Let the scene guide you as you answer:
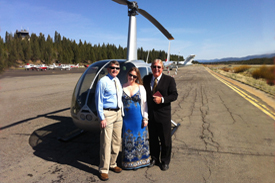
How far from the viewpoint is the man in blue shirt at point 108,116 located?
2.98 meters

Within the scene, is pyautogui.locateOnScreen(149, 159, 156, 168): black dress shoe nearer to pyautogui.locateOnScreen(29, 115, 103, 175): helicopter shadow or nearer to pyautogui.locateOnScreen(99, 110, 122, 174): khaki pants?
pyautogui.locateOnScreen(99, 110, 122, 174): khaki pants

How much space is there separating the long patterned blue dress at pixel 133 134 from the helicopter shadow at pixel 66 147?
0.66 m

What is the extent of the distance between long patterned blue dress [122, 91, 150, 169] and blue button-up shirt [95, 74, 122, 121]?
214 mm

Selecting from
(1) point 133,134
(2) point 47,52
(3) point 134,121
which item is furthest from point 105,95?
(2) point 47,52

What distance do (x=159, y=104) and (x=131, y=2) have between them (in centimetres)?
335

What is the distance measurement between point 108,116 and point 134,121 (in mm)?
474

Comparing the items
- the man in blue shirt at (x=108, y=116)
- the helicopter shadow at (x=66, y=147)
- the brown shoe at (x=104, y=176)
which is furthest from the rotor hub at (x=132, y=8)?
the brown shoe at (x=104, y=176)

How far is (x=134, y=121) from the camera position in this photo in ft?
10.5

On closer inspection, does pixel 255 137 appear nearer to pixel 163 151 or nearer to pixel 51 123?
pixel 163 151

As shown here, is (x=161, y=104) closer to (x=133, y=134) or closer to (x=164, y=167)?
(x=133, y=134)

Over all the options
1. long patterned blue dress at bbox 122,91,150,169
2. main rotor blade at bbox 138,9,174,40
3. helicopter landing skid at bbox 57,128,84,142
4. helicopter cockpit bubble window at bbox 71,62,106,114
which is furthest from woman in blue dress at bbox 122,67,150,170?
main rotor blade at bbox 138,9,174,40

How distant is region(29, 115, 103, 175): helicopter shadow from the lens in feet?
11.7

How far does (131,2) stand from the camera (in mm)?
5129

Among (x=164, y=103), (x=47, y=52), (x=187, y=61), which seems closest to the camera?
(x=164, y=103)
